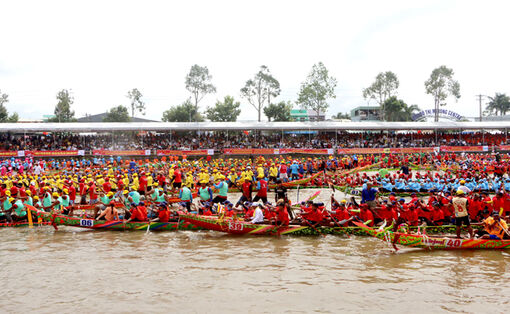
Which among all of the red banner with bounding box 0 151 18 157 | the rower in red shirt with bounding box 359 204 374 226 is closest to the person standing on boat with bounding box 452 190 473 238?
the rower in red shirt with bounding box 359 204 374 226

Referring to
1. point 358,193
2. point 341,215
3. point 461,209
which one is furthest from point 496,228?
point 358,193

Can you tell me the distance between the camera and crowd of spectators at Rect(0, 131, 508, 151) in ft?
126

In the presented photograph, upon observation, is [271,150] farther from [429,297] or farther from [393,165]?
[429,297]

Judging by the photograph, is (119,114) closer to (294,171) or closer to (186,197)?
(294,171)

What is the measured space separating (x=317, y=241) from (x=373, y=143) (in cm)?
3030

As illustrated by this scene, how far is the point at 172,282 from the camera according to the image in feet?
28.6

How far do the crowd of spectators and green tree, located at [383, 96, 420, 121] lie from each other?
14.5m

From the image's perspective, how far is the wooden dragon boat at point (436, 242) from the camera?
10.0 m

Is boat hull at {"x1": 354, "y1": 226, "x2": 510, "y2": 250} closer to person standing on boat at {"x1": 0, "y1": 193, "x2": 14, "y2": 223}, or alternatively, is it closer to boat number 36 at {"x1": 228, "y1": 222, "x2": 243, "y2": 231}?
boat number 36 at {"x1": 228, "y1": 222, "x2": 243, "y2": 231}

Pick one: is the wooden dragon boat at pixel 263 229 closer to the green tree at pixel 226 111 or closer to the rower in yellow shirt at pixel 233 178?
the rower in yellow shirt at pixel 233 178

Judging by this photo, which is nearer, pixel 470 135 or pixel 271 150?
pixel 271 150

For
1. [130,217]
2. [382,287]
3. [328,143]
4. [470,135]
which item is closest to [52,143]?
[328,143]

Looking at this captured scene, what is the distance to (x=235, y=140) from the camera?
4106 cm

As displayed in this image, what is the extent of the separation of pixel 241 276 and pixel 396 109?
53.1 metres
